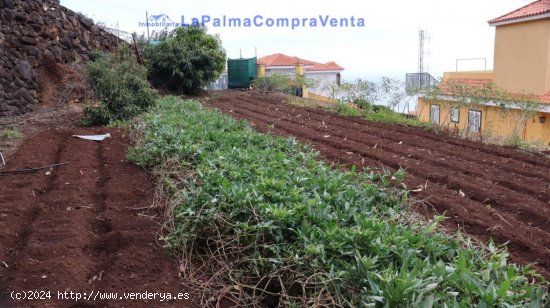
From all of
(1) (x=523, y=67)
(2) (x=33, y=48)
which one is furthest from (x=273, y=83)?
(2) (x=33, y=48)

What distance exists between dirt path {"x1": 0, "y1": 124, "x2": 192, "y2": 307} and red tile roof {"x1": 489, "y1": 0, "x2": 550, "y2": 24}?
1212cm

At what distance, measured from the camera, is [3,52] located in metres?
9.03

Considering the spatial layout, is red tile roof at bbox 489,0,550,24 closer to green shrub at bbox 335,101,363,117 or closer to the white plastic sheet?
green shrub at bbox 335,101,363,117

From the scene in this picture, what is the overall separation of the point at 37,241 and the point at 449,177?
13.2 feet

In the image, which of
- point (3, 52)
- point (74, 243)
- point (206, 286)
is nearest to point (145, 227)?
point (74, 243)

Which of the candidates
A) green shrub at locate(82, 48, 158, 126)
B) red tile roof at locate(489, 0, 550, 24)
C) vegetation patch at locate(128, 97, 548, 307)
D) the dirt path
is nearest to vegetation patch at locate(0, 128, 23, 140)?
green shrub at locate(82, 48, 158, 126)

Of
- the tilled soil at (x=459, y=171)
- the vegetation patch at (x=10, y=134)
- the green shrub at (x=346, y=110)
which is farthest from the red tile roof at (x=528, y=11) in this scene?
the vegetation patch at (x=10, y=134)

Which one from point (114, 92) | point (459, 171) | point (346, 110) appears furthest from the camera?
point (346, 110)

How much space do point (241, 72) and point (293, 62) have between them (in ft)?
24.4

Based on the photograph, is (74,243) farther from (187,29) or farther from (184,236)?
(187,29)

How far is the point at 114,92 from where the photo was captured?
27.5ft

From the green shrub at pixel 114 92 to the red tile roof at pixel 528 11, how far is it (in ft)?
34.2

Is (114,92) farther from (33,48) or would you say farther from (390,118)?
(390,118)

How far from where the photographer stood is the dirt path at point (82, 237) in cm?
255
